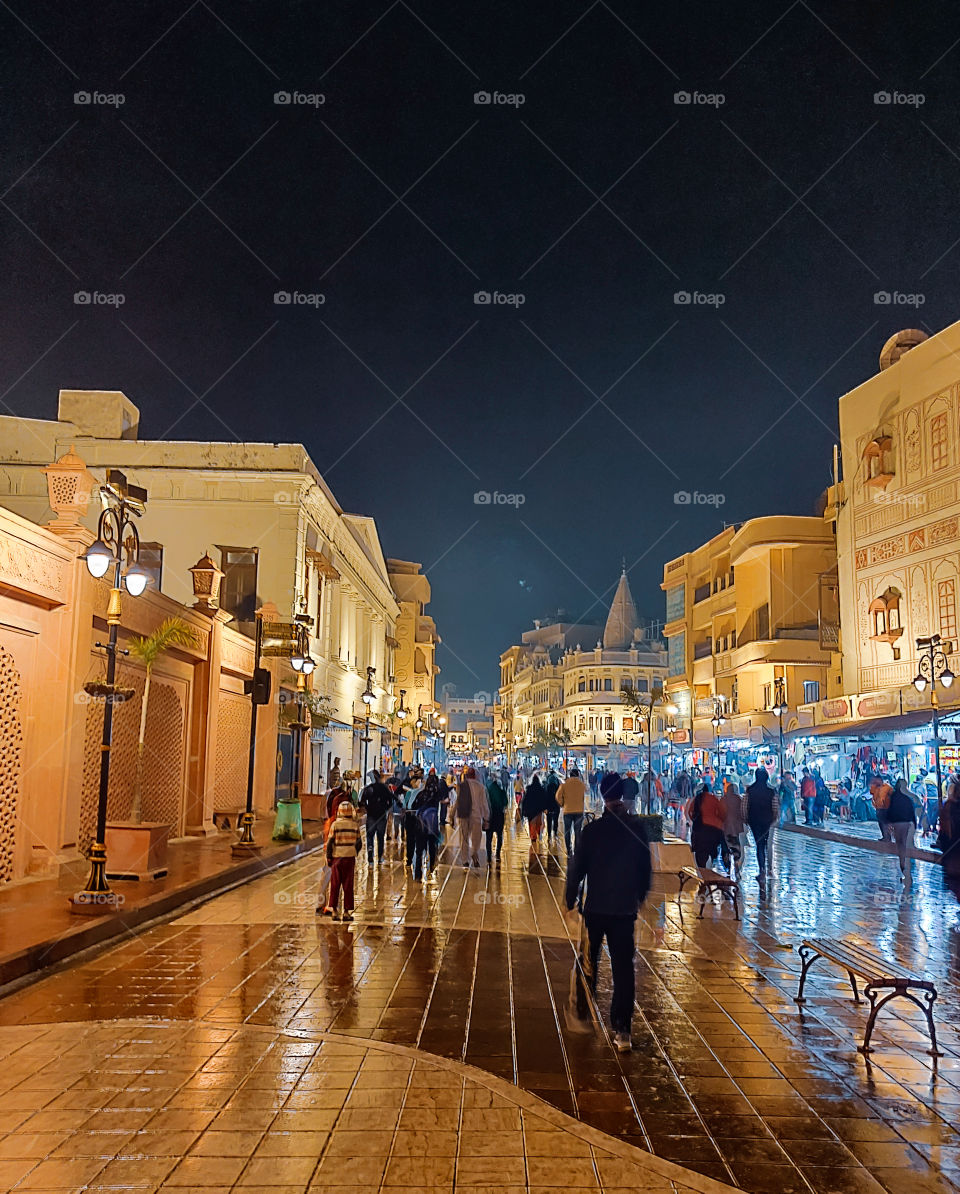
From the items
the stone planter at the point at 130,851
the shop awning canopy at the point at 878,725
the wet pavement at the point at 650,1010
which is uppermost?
the shop awning canopy at the point at 878,725

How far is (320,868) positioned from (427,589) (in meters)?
59.6

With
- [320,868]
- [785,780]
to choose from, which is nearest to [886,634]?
[785,780]

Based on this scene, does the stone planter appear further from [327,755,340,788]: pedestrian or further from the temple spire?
the temple spire

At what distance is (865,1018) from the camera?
7.05m

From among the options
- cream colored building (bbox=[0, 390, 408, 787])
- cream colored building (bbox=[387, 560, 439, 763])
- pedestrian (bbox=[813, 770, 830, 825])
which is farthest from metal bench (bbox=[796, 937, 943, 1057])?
cream colored building (bbox=[387, 560, 439, 763])

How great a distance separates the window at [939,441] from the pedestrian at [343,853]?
24041 mm

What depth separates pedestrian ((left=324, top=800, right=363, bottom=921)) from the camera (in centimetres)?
1059

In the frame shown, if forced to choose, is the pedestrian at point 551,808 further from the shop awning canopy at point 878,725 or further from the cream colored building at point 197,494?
the cream colored building at point 197,494

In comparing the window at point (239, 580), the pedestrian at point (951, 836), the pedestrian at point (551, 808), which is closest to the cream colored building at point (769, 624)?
the pedestrian at point (551, 808)

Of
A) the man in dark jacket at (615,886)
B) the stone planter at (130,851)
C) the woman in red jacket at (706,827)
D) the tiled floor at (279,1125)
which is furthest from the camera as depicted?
the woman in red jacket at (706,827)

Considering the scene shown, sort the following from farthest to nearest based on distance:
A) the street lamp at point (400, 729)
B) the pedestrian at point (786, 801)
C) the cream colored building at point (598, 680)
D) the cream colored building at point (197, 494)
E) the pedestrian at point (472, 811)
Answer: the cream colored building at point (598, 680) → the street lamp at point (400, 729) → the cream colored building at point (197, 494) → the pedestrian at point (786, 801) → the pedestrian at point (472, 811)

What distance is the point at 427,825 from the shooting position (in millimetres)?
15758

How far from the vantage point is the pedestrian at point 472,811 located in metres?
16.3

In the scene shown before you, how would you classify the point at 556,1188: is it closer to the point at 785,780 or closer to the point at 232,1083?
the point at 232,1083
